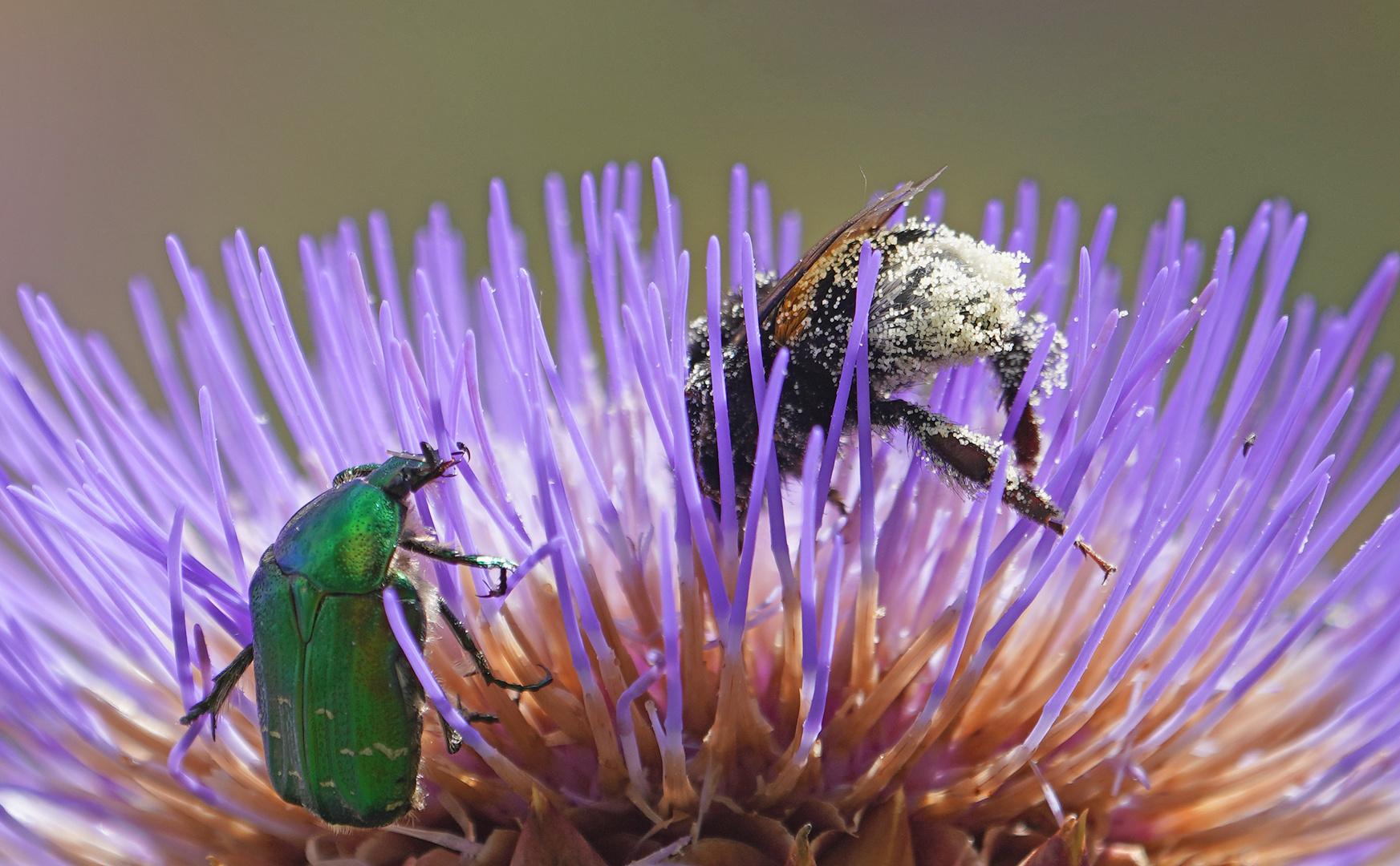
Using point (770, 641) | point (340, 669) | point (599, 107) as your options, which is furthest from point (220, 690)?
point (599, 107)

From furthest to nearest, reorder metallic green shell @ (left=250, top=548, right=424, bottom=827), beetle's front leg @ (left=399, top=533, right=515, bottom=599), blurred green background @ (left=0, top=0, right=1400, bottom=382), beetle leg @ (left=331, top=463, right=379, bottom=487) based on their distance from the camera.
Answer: blurred green background @ (left=0, top=0, right=1400, bottom=382), beetle leg @ (left=331, top=463, right=379, bottom=487), beetle's front leg @ (left=399, top=533, right=515, bottom=599), metallic green shell @ (left=250, top=548, right=424, bottom=827)

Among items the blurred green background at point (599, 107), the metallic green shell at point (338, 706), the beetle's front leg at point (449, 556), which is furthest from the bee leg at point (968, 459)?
the blurred green background at point (599, 107)

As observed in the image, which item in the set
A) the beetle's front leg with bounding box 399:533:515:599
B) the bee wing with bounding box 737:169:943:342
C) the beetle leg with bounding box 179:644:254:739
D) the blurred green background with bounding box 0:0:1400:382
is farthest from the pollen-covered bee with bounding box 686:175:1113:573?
the blurred green background with bounding box 0:0:1400:382

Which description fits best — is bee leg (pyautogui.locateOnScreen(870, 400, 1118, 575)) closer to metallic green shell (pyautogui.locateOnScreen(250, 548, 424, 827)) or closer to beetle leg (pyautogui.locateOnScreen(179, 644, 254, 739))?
metallic green shell (pyautogui.locateOnScreen(250, 548, 424, 827))

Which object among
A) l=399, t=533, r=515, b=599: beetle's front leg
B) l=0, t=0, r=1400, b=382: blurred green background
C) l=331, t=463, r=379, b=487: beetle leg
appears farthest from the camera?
l=0, t=0, r=1400, b=382: blurred green background

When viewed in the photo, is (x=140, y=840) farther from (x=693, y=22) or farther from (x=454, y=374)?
(x=693, y=22)

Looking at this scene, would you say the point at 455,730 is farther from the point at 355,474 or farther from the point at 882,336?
the point at 882,336

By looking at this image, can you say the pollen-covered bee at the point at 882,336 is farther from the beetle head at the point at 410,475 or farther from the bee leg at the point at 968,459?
the beetle head at the point at 410,475
